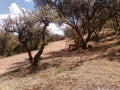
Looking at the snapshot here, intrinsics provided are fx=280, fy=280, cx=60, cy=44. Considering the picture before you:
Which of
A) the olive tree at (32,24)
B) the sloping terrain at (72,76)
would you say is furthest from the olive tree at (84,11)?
the sloping terrain at (72,76)

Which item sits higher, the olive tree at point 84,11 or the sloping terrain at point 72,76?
the olive tree at point 84,11

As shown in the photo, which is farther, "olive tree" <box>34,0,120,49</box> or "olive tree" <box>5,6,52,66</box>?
"olive tree" <box>34,0,120,49</box>

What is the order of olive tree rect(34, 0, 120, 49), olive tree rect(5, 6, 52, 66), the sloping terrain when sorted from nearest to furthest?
the sloping terrain
olive tree rect(5, 6, 52, 66)
olive tree rect(34, 0, 120, 49)

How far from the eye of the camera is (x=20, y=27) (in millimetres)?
17969

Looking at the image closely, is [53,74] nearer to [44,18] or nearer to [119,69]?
[119,69]

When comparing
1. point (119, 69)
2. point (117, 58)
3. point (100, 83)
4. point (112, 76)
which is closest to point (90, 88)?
point (100, 83)

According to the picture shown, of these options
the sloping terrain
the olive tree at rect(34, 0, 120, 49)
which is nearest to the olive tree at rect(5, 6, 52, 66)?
the sloping terrain

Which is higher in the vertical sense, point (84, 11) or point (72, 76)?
point (84, 11)

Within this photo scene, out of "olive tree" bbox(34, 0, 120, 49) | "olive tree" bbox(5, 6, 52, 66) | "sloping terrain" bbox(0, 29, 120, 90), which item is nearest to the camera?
"sloping terrain" bbox(0, 29, 120, 90)

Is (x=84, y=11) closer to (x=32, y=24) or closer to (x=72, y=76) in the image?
(x=32, y=24)

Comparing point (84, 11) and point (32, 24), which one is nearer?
point (32, 24)

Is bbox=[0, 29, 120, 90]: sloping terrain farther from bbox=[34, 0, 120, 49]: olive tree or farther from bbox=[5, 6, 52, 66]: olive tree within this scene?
bbox=[34, 0, 120, 49]: olive tree

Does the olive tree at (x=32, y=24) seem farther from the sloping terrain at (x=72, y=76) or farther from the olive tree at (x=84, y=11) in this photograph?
the olive tree at (x=84, y=11)

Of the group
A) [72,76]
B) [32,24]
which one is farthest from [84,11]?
[72,76]
